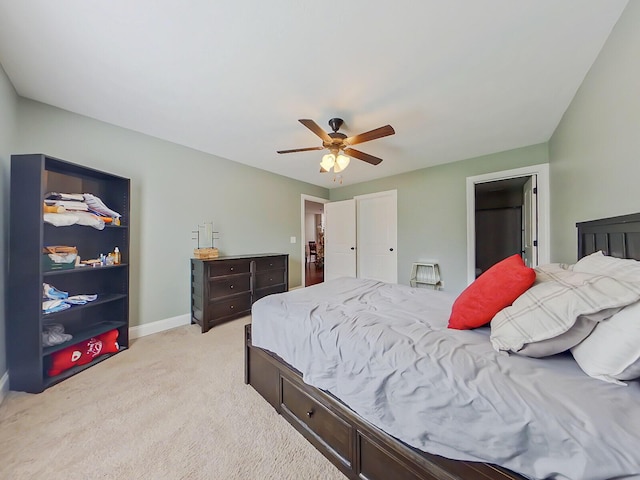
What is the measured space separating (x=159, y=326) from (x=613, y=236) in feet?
13.5

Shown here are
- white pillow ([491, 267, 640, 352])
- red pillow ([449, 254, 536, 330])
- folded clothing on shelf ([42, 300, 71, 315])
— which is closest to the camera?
white pillow ([491, 267, 640, 352])

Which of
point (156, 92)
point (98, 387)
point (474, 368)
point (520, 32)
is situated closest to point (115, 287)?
point (98, 387)

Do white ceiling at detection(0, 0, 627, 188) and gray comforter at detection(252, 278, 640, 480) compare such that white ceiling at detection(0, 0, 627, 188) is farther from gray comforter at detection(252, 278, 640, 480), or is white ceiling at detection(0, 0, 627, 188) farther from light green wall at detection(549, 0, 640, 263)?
gray comforter at detection(252, 278, 640, 480)

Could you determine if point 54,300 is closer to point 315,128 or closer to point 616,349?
point 315,128

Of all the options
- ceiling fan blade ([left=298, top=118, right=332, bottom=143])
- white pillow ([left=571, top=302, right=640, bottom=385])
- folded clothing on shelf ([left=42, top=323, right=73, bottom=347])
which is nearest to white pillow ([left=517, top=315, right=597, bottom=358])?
white pillow ([left=571, top=302, right=640, bottom=385])

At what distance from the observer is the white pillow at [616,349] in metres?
0.68

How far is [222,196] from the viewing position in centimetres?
347

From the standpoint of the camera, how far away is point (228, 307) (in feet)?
10.1

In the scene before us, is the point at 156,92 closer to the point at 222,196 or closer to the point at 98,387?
the point at 222,196

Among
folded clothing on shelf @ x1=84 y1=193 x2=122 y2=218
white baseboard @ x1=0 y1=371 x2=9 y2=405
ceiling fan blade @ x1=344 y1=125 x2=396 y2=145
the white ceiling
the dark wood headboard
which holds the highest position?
the white ceiling

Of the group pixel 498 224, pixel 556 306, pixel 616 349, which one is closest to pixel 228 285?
pixel 556 306

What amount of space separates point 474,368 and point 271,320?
3.74 ft

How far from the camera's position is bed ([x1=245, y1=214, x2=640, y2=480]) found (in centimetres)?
64

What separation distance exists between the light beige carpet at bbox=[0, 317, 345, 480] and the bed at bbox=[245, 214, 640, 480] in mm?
158
